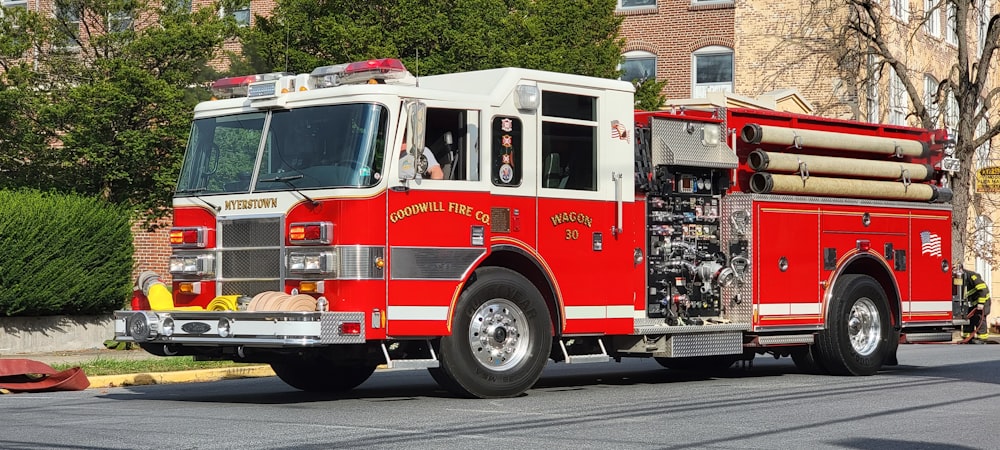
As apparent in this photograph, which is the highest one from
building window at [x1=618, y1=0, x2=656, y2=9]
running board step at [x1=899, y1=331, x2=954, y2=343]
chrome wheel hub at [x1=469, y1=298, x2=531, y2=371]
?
building window at [x1=618, y1=0, x2=656, y2=9]

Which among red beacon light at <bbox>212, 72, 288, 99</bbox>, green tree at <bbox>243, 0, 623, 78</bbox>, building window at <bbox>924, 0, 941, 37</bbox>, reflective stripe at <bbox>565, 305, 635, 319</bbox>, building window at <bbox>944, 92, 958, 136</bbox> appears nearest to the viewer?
red beacon light at <bbox>212, 72, 288, 99</bbox>

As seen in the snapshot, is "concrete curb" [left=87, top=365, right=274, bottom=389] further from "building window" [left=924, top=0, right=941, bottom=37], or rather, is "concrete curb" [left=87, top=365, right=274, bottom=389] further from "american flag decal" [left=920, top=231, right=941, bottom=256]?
"building window" [left=924, top=0, right=941, bottom=37]

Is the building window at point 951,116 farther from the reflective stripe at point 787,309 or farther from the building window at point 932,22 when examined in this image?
the reflective stripe at point 787,309

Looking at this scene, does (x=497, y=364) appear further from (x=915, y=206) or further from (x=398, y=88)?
(x=915, y=206)

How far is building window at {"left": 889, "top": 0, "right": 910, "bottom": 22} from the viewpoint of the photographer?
1330 inches

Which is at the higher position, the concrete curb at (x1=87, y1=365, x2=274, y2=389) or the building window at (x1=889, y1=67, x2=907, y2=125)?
the building window at (x1=889, y1=67, x2=907, y2=125)

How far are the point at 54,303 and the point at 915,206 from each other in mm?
11570

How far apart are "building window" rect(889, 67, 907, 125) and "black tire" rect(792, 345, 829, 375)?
18935 mm

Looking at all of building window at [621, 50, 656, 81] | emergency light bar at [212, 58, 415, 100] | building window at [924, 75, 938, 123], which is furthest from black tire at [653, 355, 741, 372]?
building window at [924, 75, 938, 123]

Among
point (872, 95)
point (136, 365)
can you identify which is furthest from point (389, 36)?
point (872, 95)

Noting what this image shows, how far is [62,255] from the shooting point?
65.5 ft

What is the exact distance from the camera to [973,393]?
1318cm

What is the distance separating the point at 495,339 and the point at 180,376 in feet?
17.4

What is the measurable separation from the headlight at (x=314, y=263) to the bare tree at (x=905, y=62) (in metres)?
19.1
